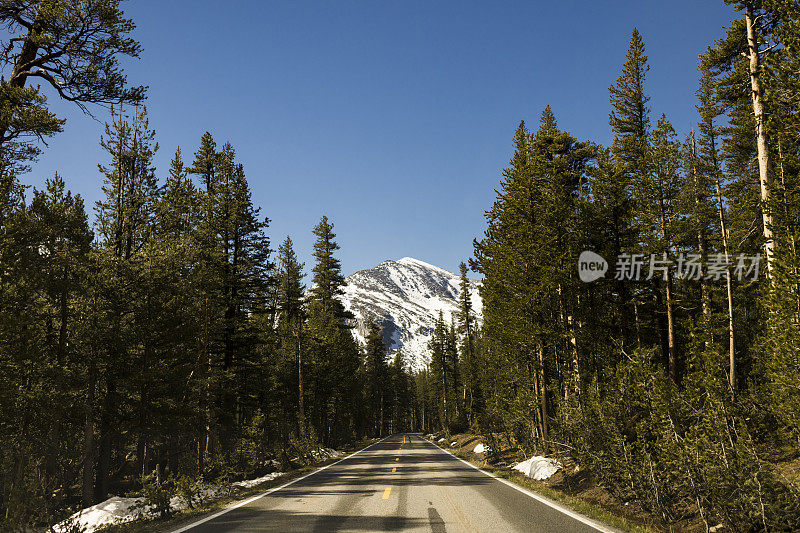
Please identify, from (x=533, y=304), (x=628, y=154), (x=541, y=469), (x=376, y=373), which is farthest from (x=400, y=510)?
(x=376, y=373)

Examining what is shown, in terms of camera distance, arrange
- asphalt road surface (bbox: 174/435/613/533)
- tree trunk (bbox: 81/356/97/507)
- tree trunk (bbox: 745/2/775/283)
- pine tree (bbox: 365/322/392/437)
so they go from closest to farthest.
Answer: asphalt road surface (bbox: 174/435/613/533) < tree trunk (bbox: 745/2/775/283) < tree trunk (bbox: 81/356/97/507) < pine tree (bbox: 365/322/392/437)

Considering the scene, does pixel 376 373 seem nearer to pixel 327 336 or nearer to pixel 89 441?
pixel 327 336

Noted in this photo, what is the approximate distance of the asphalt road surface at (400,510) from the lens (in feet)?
26.7

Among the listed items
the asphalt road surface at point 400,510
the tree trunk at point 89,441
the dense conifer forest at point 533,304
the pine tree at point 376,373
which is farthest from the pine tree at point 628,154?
the pine tree at point 376,373

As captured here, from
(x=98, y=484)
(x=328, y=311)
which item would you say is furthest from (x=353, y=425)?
(x=98, y=484)

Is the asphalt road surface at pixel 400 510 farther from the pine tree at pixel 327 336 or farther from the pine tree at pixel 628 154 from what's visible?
the pine tree at pixel 327 336

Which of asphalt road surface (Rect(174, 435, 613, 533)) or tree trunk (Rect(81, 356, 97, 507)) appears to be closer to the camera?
asphalt road surface (Rect(174, 435, 613, 533))

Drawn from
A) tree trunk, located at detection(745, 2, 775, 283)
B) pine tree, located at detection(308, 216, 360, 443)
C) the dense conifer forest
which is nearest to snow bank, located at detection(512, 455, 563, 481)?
the dense conifer forest

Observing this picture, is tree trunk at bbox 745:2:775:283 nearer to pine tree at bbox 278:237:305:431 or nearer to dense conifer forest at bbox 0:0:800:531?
dense conifer forest at bbox 0:0:800:531

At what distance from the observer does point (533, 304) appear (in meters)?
20.3

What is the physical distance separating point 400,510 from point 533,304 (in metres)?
12.6

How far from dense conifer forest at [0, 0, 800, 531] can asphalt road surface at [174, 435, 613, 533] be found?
242 cm

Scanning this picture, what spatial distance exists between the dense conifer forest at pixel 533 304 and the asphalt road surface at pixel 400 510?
2425 millimetres

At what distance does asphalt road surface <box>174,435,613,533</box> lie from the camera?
8.14 m
